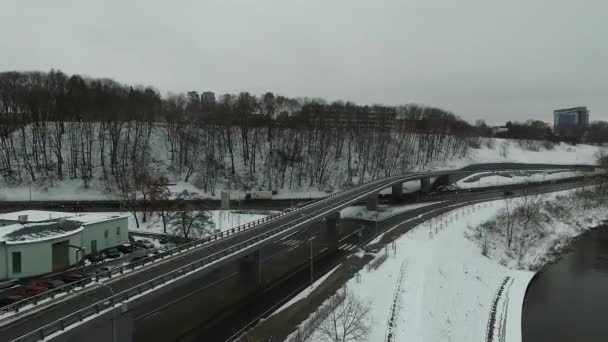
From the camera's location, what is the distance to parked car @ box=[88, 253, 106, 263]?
145 feet

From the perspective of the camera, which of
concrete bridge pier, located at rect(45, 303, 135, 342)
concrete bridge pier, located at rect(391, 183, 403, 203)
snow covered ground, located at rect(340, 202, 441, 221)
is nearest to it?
concrete bridge pier, located at rect(45, 303, 135, 342)

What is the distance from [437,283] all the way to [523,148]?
483 feet

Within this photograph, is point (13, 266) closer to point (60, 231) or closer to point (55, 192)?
point (60, 231)

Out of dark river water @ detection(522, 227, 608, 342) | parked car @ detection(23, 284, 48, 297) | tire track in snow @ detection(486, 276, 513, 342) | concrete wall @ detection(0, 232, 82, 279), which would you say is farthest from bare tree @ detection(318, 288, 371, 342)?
concrete wall @ detection(0, 232, 82, 279)

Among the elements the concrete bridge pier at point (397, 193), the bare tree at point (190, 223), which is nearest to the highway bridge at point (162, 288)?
the bare tree at point (190, 223)

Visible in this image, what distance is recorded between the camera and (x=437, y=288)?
3881cm

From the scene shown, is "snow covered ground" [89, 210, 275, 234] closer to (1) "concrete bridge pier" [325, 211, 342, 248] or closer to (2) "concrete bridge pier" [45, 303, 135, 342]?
(1) "concrete bridge pier" [325, 211, 342, 248]

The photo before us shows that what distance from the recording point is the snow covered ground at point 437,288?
31016 millimetres

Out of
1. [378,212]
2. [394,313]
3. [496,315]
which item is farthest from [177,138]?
[496,315]

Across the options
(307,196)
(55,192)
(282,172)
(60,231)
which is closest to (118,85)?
(55,192)

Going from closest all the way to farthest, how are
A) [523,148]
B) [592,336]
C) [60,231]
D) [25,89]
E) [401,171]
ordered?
[592,336] → [60,231] → [25,89] → [401,171] → [523,148]

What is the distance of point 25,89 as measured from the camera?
93125 mm

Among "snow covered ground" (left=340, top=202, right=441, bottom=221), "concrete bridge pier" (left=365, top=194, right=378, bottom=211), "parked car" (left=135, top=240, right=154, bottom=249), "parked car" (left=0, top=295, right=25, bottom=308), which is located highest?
"concrete bridge pier" (left=365, top=194, right=378, bottom=211)

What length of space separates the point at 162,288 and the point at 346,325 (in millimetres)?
12820
